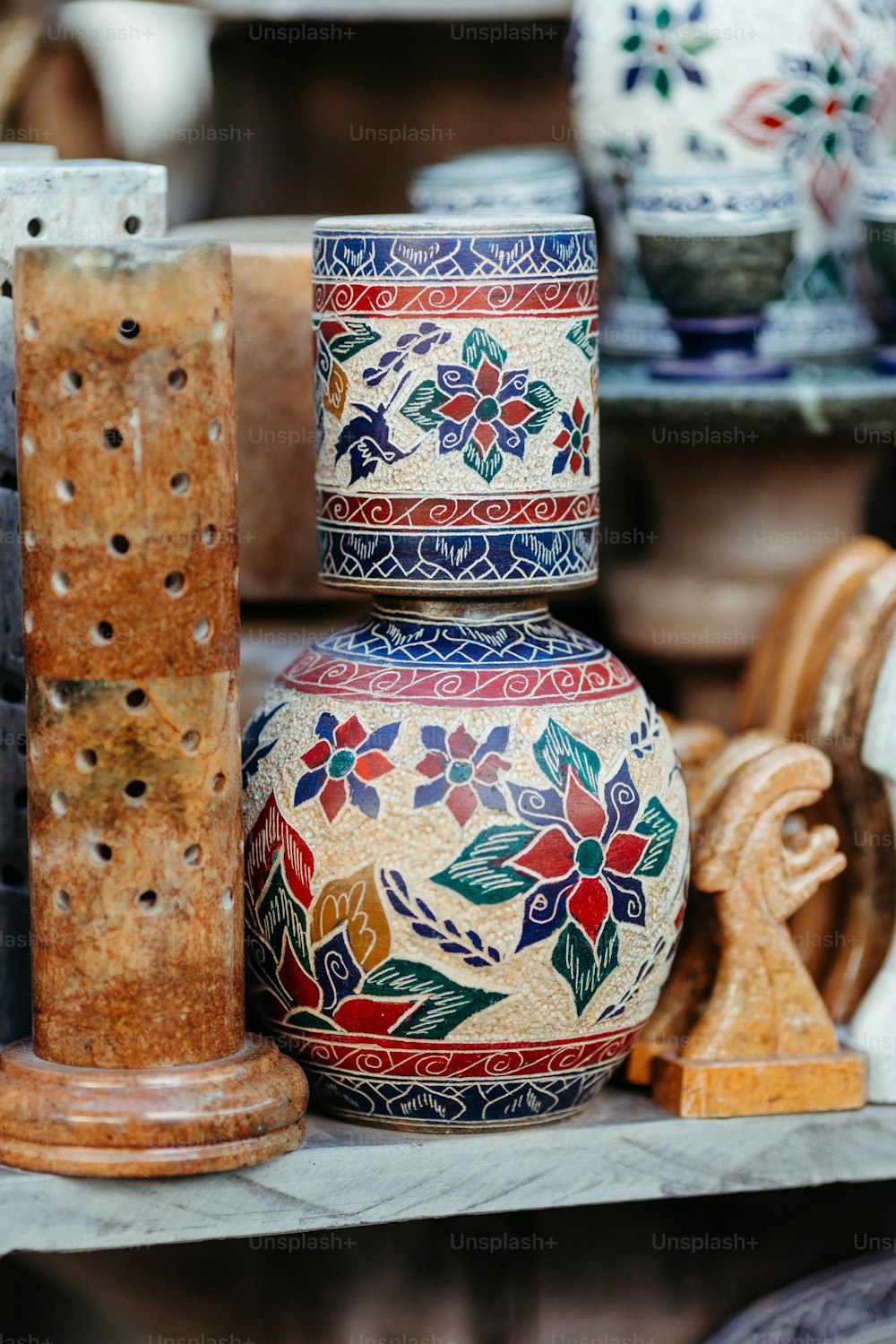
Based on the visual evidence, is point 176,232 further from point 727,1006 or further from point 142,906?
point 727,1006

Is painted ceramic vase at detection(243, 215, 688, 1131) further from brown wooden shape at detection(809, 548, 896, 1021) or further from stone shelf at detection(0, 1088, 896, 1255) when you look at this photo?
brown wooden shape at detection(809, 548, 896, 1021)

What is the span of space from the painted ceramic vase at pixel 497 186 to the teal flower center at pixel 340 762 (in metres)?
0.69

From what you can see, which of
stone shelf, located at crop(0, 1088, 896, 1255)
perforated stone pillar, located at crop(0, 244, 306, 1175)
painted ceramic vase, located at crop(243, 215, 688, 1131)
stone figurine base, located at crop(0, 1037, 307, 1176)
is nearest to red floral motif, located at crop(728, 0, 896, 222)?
painted ceramic vase, located at crop(243, 215, 688, 1131)

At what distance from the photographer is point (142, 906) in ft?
4.47

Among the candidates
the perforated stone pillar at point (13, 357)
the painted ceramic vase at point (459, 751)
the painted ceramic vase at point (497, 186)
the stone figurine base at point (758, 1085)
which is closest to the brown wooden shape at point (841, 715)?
the stone figurine base at point (758, 1085)

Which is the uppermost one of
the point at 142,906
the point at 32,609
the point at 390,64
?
the point at 390,64

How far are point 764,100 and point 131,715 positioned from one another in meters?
0.94

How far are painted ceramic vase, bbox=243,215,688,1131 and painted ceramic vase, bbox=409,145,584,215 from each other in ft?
1.64

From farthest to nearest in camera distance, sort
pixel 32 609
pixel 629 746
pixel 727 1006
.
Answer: pixel 727 1006
pixel 629 746
pixel 32 609

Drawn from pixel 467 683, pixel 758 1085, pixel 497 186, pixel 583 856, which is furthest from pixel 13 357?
pixel 758 1085

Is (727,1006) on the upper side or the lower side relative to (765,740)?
lower

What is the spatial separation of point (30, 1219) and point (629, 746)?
0.51m

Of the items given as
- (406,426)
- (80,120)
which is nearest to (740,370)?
(406,426)

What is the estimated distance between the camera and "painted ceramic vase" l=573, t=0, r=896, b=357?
1.91m
